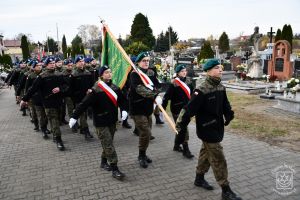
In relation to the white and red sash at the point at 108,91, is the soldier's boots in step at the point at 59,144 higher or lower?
lower

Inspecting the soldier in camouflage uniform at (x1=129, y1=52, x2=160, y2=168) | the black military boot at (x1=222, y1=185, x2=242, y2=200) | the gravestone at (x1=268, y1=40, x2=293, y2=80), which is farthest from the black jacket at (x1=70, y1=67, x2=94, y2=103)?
the gravestone at (x1=268, y1=40, x2=293, y2=80)

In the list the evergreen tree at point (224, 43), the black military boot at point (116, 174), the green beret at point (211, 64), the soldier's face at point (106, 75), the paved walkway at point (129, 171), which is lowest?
the paved walkway at point (129, 171)

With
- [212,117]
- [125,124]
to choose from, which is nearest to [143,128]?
[212,117]

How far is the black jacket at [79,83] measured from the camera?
8500 millimetres

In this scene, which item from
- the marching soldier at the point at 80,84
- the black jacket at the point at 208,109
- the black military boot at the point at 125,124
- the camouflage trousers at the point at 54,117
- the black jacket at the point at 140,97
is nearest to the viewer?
the black jacket at the point at 208,109

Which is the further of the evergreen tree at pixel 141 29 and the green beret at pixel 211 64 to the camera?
the evergreen tree at pixel 141 29

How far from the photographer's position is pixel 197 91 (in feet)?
14.7

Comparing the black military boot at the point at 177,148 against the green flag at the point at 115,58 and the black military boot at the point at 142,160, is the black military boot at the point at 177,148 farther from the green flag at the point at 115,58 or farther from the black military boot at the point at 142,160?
the green flag at the point at 115,58

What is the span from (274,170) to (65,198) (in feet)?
12.3

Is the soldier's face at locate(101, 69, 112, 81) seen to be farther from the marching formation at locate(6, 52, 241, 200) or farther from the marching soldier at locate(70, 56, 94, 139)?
the marching soldier at locate(70, 56, 94, 139)

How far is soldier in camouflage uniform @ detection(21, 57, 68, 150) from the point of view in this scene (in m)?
7.51

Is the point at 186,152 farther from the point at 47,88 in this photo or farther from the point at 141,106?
the point at 47,88
